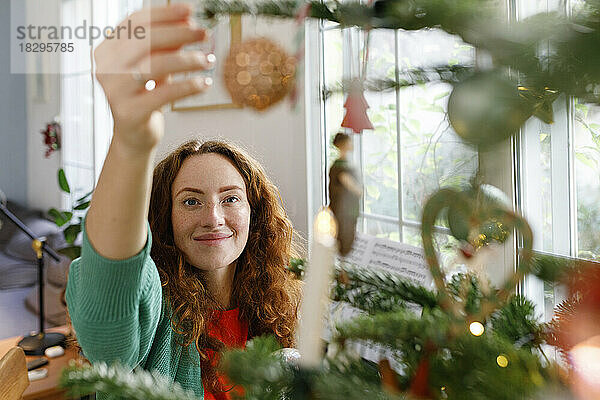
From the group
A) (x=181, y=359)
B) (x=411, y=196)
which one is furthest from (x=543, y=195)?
(x=181, y=359)

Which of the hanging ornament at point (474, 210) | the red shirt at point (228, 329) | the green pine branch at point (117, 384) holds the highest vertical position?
the hanging ornament at point (474, 210)

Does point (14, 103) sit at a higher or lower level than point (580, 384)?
higher

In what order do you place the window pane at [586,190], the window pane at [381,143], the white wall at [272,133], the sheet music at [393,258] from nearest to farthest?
1. the window pane at [586,190]
2. the sheet music at [393,258]
3. the window pane at [381,143]
4. the white wall at [272,133]

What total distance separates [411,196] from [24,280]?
202 cm

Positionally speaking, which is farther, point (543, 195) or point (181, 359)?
point (543, 195)

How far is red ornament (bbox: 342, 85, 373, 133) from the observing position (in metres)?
0.22

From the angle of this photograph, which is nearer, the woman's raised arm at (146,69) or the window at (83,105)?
the woman's raised arm at (146,69)

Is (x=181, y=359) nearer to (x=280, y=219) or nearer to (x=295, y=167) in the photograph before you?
(x=280, y=219)

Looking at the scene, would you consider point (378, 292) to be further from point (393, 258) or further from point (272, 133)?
point (272, 133)

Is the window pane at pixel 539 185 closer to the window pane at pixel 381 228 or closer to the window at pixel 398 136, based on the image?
the window at pixel 398 136

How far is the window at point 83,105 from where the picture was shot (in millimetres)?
2781

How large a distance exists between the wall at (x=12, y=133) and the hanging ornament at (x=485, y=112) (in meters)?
2.89

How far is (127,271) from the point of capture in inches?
16.8

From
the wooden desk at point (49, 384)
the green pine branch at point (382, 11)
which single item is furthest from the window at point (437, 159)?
the wooden desk at point (49, 384)
